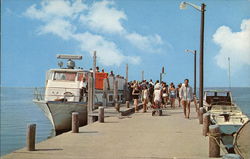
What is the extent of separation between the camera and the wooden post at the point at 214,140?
8375 millimetres

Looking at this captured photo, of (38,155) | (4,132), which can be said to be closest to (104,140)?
(38,155)

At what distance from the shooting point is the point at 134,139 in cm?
1145

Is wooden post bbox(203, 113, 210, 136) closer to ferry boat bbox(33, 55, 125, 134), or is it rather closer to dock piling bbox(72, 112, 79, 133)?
dock piling bbox(72, 112, 79, 133)

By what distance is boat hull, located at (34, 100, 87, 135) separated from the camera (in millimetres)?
20375

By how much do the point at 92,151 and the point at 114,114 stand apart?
32.7ft

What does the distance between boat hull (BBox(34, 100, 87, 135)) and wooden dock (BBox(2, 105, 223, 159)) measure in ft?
21.0

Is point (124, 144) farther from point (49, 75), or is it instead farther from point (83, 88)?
point (49, 75)

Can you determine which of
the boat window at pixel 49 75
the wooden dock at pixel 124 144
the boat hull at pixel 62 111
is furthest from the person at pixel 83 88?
the wooden dock at pixel 124 144

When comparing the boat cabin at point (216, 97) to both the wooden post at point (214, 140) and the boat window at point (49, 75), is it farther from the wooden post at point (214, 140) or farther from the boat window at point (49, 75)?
the wooden post at point (214, 140)

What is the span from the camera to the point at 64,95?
2114cm

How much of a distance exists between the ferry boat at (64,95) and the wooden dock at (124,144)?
6.52 meters

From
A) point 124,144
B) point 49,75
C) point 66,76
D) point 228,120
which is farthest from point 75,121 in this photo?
point 49,75

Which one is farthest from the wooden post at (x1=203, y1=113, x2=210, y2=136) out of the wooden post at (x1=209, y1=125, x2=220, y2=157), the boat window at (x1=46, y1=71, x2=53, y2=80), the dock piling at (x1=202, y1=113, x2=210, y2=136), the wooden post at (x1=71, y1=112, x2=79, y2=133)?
the boat window at (x1=46, y1=71, x2=53, y2=80)

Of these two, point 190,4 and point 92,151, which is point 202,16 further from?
point 92,151
